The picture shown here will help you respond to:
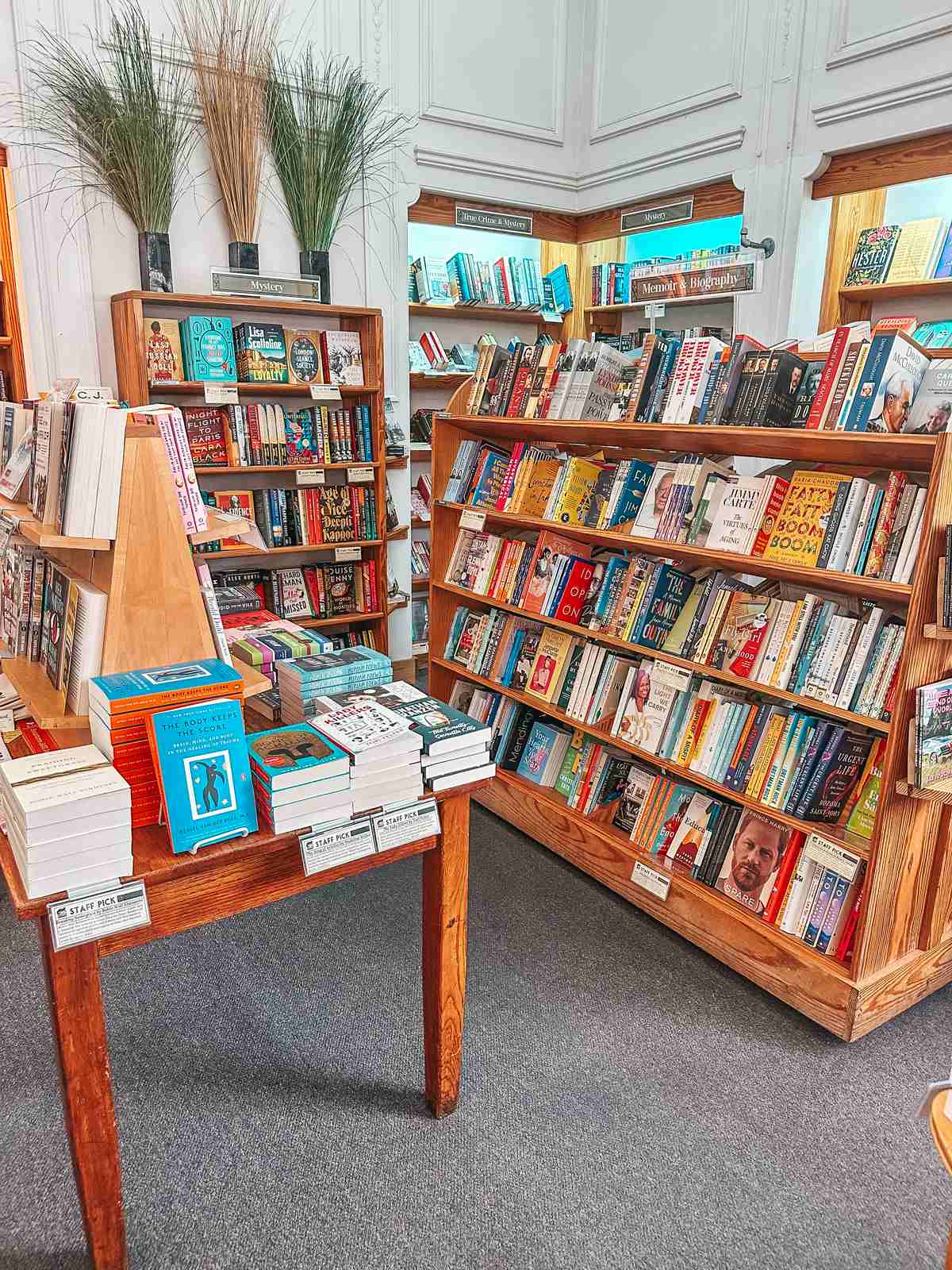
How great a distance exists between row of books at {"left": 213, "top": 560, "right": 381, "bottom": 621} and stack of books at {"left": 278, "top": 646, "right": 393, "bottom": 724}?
2.33 m

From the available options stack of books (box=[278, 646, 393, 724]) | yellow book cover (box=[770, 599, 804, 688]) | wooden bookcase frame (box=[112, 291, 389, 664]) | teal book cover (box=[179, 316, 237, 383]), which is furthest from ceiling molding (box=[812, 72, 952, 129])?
stack of books (box=[278, 646, 393, 724])

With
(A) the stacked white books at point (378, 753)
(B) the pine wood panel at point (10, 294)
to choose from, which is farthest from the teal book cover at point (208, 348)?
(A) the stacked white books at point (378, 753)

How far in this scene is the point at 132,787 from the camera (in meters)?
1.50

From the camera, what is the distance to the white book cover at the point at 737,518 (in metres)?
2.38

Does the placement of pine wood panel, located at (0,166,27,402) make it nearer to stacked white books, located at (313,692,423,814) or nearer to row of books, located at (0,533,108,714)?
row of books, located at (0,533,108,714)

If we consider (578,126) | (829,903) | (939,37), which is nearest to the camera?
(829,903)

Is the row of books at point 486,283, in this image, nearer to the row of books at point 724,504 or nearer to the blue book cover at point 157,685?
the row of books at point 724,504

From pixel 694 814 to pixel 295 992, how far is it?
1.28m

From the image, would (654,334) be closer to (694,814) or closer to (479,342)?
(694,814)

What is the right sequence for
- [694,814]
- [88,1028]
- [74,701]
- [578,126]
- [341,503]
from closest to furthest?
[88,1028] < [74,701] < [694,814] < [341,503] < [578,126]

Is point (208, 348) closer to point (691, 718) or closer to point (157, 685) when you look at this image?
point (691, 718)

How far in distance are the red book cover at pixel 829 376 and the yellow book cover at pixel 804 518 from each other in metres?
0.17

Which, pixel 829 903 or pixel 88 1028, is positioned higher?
pixel 88 1028

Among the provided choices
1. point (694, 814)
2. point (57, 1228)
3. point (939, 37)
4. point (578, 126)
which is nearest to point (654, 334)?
point (694, 814)
